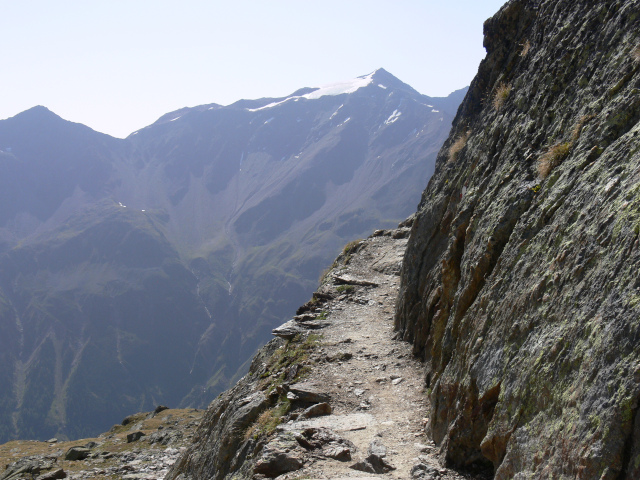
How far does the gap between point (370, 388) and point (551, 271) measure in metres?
9.95

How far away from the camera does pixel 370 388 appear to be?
1717cm

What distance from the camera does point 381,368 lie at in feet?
61.8

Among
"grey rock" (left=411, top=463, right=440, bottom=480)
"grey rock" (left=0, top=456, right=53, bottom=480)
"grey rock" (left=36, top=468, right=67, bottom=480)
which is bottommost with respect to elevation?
"grey rock" (left=0, top=456, right=53, bottom=480)

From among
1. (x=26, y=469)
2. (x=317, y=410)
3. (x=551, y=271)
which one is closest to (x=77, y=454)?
(x=26, y=469)

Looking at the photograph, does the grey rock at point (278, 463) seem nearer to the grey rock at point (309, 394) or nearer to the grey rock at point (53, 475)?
the grey rock at point (309, 394)

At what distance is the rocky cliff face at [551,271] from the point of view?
21.0 ft

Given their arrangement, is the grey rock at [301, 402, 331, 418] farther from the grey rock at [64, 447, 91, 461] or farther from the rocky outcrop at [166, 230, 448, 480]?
the grey rock at [64, 447, 91, 461]

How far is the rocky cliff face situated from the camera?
641 centimetres

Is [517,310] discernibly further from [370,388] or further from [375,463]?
[370,388]

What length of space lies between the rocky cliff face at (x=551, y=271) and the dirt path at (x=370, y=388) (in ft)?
2.87

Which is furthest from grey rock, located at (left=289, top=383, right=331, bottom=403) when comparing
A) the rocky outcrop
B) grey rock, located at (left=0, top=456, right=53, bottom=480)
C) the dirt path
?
grey rock, located at (left=0, top=456, right=53, bottom=480)

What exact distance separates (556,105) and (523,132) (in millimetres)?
1320

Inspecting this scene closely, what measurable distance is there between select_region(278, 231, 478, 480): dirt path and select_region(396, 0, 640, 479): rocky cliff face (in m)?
0.88

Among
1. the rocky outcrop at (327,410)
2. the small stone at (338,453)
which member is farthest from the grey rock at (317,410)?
the small stone at (338,453)
